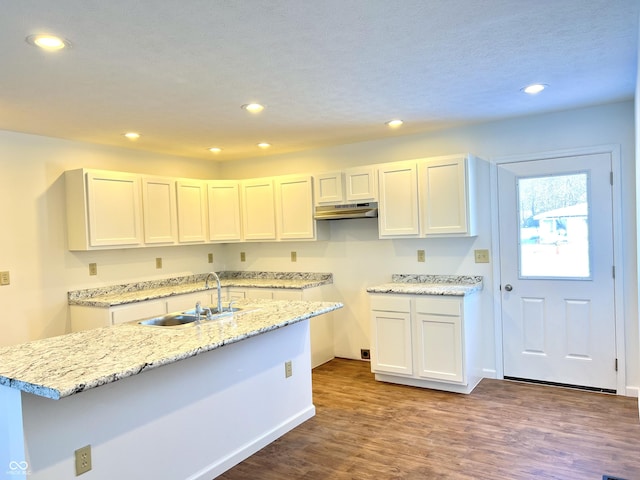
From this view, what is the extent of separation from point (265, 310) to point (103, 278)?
2.25 m

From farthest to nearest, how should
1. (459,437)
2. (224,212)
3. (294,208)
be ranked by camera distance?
(224,212), (294,208), (459,437)

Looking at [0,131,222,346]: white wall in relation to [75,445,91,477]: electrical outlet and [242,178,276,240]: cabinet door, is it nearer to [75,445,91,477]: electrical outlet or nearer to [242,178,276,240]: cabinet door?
[242,178,276,240]: cabinet door

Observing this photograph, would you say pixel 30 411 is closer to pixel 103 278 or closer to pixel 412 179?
pixel 103 278

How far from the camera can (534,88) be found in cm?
315

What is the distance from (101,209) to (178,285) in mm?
1359

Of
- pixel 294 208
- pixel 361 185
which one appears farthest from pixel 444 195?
pixel 294 208

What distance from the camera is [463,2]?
1.92 meters

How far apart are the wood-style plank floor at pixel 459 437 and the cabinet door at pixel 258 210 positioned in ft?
6.33

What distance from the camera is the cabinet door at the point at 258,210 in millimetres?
5117

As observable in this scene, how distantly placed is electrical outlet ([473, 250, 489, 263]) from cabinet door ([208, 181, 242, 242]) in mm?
2623

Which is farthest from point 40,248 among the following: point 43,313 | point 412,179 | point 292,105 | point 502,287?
point 502,287

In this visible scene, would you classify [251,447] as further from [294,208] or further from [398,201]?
[294,208]

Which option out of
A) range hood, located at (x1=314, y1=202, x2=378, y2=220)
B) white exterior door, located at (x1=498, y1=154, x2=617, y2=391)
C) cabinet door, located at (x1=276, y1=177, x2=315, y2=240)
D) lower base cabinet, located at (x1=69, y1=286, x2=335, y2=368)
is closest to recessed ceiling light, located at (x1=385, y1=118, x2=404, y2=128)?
range hood, located at (x1=314, y1=202, x2=378, y2=220)

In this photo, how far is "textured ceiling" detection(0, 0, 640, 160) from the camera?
1964 millimetres
